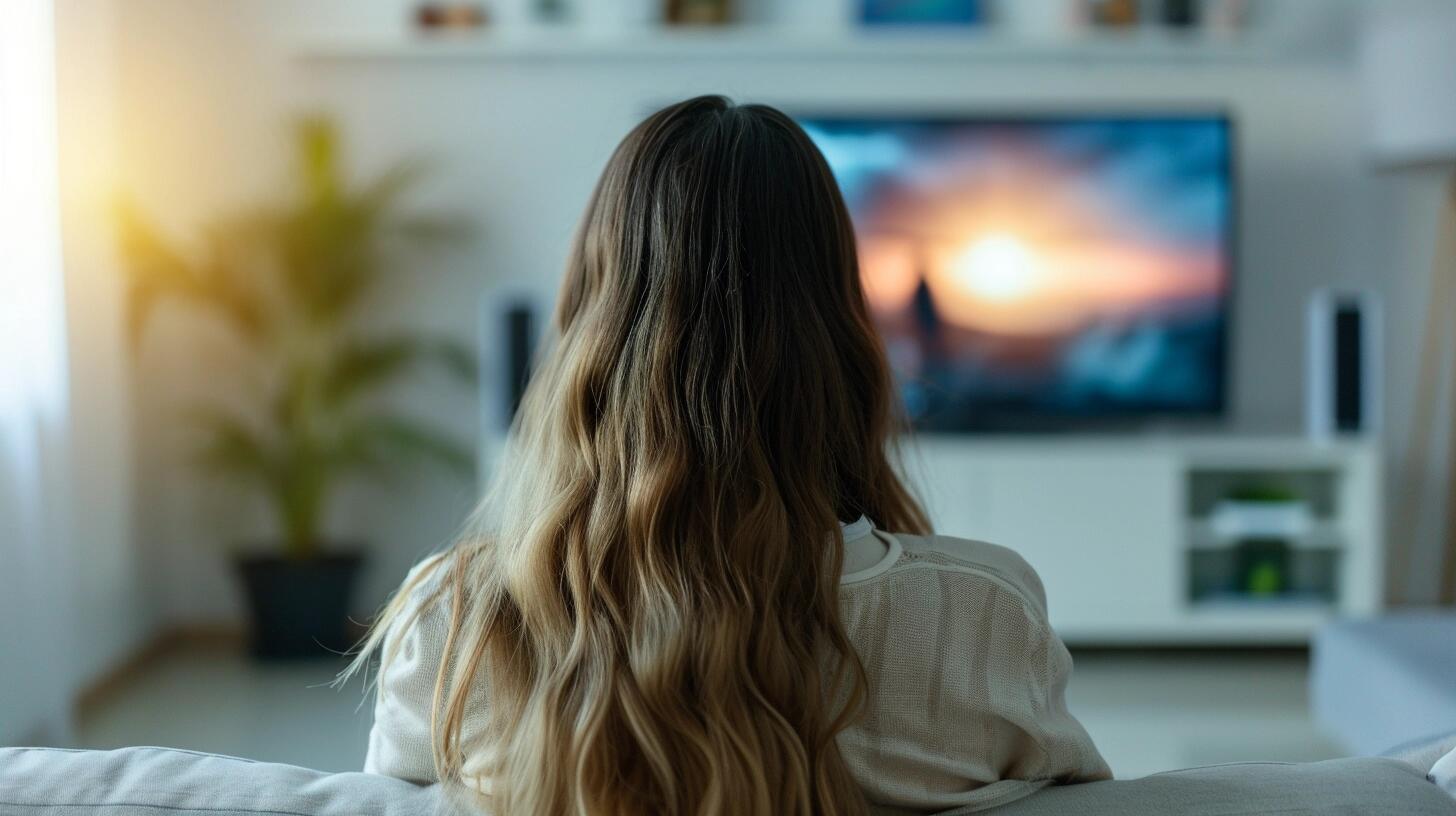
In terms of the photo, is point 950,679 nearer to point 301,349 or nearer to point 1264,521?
point 1264,521

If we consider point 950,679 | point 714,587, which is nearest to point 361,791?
point 714,587

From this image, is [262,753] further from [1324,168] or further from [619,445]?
[1324,168]

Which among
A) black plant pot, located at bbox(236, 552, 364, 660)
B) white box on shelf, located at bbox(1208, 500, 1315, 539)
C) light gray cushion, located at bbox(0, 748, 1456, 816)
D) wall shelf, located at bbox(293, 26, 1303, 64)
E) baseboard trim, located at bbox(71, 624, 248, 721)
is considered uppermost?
wall shelf, located at bbox(293, 26, 1303, 64)

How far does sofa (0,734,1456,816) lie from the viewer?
752 millimetres

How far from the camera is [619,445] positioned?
880 millimetres

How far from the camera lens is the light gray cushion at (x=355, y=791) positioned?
75 centimetres

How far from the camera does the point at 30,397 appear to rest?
2.90 meters

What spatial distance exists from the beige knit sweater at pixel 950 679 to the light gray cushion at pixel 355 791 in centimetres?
6

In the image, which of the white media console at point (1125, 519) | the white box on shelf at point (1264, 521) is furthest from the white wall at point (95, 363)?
the white box on shelf at point (1264, 521)

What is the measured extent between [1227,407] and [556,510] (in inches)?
132

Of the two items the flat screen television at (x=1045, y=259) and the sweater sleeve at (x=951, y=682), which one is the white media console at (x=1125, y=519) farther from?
the sweater sleeve at (x=951, y=682)

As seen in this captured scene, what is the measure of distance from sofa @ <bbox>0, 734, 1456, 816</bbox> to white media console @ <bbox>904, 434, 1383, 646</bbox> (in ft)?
9.16

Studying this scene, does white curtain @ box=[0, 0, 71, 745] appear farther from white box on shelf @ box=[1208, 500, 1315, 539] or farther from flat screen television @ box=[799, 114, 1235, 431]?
white box on shelf @ box=[1208, 500, 1315, 539]

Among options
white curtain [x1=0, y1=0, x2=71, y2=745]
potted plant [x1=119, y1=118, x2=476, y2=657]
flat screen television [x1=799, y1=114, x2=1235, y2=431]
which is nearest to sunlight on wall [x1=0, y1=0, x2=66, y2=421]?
white curtain [x1=0, y1=0, x2=71, y2=745]
